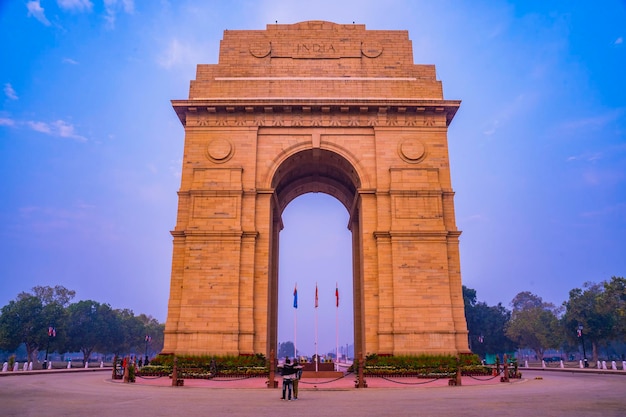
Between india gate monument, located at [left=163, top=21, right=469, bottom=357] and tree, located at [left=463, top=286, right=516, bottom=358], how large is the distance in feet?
162

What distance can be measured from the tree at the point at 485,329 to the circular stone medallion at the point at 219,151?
59.0 meters

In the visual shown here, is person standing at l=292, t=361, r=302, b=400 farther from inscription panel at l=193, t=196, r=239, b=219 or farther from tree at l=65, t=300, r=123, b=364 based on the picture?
tree at l=65, t=300, r=123, b=364

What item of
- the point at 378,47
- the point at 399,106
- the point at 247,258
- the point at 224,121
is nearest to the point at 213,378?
the point at 247,258

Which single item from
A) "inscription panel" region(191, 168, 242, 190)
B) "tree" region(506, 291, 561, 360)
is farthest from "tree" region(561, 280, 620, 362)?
"inscription panel" region(191, 168, 242, 190)

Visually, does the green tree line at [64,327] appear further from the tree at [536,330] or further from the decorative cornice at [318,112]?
the tree at [536,330]

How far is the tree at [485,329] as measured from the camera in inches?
3081

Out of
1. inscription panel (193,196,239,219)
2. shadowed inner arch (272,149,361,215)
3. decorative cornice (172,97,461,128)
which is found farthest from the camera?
shadowed inner arch (272,149,361,215)

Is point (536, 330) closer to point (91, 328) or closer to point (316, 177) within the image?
point (316, 177)

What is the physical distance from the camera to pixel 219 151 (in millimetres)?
30344

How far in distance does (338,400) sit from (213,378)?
10.8 m

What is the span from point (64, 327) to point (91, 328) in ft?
30.6

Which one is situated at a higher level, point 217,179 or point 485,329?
point 217,179

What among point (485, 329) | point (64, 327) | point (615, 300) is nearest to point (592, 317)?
point (615, 300)

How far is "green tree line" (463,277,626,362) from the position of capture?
53.2 metres
